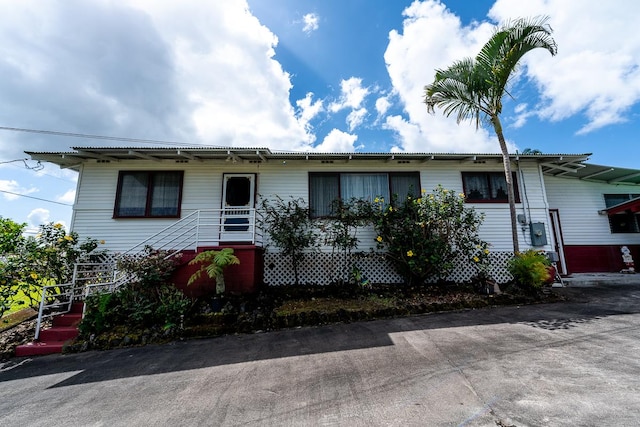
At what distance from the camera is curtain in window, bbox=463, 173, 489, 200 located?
8.45m

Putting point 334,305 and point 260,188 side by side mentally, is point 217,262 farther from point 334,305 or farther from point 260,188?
point 260,188

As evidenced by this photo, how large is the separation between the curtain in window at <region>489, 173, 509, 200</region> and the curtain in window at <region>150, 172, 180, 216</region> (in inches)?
402

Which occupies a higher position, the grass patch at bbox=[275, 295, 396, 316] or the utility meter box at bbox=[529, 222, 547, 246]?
the utility meter box at bbox=[529, 222, 547, 246]

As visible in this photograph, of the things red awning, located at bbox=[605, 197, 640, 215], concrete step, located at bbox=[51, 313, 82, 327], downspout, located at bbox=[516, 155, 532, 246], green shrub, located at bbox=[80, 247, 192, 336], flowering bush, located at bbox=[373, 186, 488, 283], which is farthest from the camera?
red awning, located at bbox=[605, 197, 640, 215]

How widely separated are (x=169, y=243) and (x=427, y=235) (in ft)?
24.1

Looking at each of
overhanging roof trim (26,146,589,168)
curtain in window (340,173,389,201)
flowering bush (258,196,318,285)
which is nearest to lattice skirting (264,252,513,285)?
flowering bush (258,196,318,285)

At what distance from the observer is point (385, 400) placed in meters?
2.69

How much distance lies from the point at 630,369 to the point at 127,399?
240 inches

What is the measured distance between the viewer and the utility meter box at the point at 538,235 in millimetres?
8141

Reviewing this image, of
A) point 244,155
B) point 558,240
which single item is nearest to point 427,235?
point 244,155

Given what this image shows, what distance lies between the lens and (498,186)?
8594mm

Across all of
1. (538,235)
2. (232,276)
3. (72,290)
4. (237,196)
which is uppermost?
(237,196)

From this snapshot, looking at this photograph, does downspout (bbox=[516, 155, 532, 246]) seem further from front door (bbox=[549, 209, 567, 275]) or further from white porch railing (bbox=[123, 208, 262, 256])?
white porch railing (bbox=[123, 208, 262, 256])

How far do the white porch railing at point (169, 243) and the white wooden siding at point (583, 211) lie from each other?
10909 millimetres
